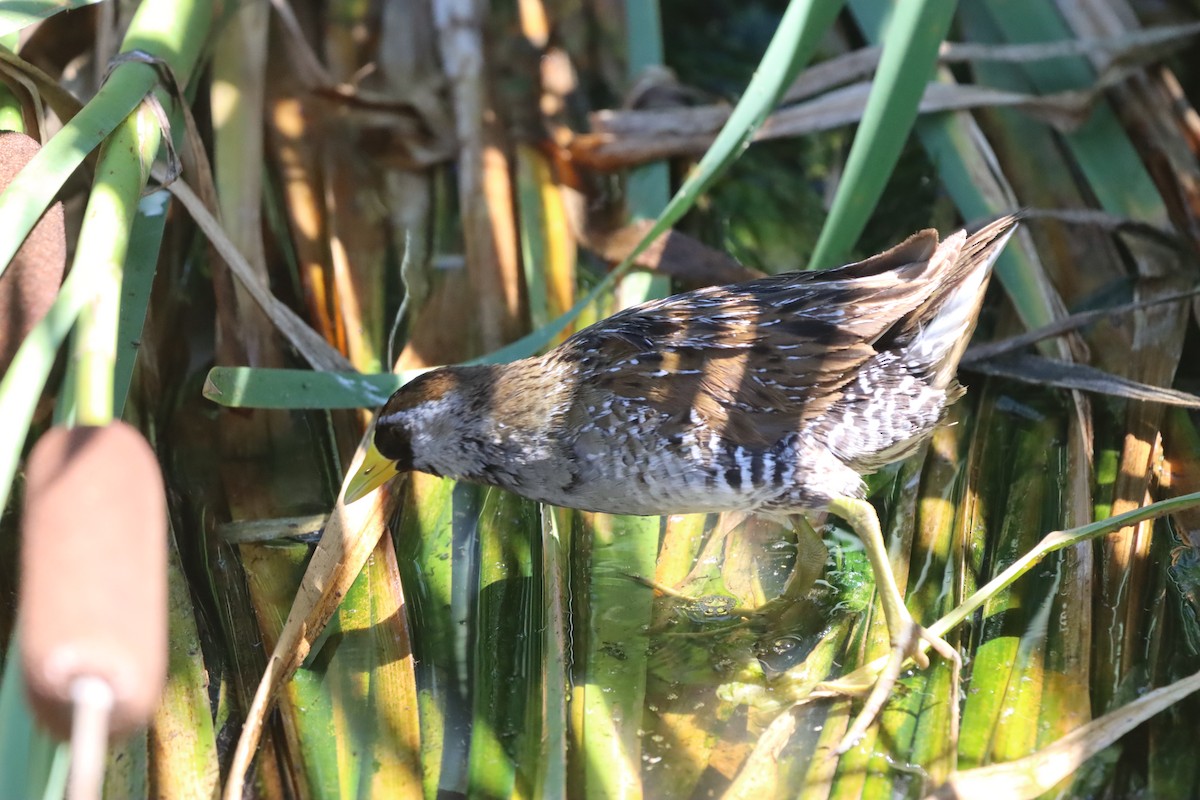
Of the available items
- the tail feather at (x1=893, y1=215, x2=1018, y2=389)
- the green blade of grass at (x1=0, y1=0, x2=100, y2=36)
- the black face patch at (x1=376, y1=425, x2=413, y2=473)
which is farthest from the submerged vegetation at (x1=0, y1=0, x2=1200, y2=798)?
the tail feather at (x1=893, y1=215, x2=1018, y2=389)

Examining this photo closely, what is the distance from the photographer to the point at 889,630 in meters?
2.24

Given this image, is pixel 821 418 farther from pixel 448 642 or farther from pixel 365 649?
pixel 365 649

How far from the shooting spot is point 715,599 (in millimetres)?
2445

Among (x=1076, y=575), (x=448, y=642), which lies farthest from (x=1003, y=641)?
(x=448, y=642)

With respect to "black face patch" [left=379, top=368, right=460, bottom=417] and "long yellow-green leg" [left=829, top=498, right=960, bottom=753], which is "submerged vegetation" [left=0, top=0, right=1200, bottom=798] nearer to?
"long yellow-green leg" [left=829, top=498, right=960, bottom=753]

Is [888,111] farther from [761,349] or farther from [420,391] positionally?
[420,391]

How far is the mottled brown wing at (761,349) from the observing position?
7.40 feet

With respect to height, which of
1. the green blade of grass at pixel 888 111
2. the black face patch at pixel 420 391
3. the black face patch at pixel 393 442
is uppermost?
the green blade of grass at pixel 888 111

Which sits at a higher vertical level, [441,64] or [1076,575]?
[441,64]

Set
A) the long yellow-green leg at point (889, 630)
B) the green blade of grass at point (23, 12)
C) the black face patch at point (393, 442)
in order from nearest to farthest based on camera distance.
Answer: the green blade of grass at point (23, 12) < the long yellow-green leg at point (889, 630) < the black face patch at point (393, 442)

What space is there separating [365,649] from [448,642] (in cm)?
17

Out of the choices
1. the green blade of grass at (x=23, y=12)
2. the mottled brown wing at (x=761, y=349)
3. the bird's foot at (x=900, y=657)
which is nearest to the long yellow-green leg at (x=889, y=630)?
the bird's foot at (x=900, y=657)

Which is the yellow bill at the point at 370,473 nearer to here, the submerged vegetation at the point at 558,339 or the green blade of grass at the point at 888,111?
the submerged vegetation at the point at 558,339

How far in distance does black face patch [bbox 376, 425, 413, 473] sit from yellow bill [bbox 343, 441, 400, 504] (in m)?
0.01
